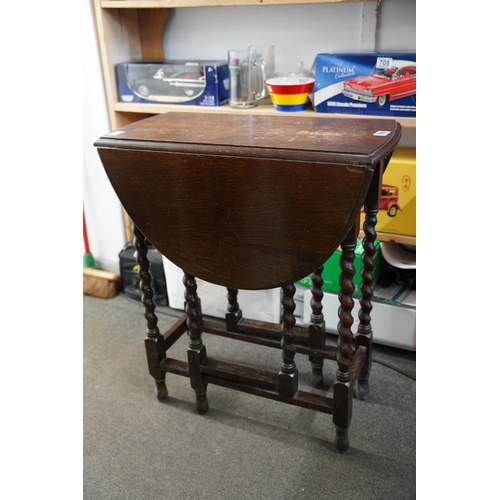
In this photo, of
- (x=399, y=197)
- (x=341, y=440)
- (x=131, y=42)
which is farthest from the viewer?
(x=131, y=42)

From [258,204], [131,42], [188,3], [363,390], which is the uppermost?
[188,3]

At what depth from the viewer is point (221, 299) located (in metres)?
2.35

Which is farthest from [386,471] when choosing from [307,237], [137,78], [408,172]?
[137,78]

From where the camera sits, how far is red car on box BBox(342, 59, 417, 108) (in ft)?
6.09

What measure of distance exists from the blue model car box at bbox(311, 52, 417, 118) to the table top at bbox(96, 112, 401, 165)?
0.31 meters

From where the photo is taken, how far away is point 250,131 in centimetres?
156

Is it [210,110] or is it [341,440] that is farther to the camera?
[210,110]

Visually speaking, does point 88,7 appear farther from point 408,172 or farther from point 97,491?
point 97,491

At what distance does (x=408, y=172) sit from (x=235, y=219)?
83 cm

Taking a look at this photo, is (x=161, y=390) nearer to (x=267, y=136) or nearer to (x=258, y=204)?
(x=258, y=204)

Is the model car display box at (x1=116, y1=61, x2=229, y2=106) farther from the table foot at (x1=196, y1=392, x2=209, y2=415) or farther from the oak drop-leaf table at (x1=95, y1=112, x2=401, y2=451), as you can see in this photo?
the table foot at (x1=196, y1=392, x2=209, y2=415)

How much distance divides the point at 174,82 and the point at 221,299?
97 cm

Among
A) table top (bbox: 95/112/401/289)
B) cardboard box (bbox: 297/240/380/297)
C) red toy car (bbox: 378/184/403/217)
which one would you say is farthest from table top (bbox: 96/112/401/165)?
cardboard box (bbox: 297/240/380/297)

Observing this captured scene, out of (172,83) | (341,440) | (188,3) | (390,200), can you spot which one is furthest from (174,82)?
(341,440)
